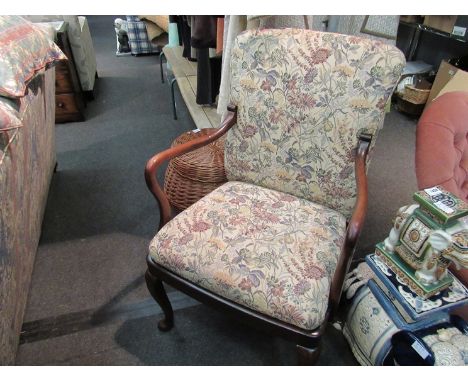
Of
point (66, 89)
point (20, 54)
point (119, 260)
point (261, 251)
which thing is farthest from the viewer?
point (66, 89)

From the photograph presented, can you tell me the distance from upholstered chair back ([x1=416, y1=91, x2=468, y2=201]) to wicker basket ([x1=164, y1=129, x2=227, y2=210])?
807mm

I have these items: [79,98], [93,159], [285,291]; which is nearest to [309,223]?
[285,291]

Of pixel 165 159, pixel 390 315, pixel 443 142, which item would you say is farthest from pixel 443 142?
pixel 165 159

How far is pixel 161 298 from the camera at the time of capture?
1.10 meters

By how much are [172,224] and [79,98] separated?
2.05 m

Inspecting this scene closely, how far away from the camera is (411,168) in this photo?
83.0 inches

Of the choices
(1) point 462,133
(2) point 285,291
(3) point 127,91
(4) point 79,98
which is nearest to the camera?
(2) point 285,291

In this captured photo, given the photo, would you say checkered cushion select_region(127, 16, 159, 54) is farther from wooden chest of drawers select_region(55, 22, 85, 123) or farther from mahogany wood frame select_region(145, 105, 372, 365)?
mahogany wood frame select_region(145, 105, 372, 365)

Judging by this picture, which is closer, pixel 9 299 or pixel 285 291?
pixel 285 291

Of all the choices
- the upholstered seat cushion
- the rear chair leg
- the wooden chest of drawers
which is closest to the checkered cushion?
the wooden chest of drawers

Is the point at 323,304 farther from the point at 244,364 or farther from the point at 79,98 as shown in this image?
the point at 79,98

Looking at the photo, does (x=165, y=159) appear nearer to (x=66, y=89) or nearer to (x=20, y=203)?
(x=20, y=203)

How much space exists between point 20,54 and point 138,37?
3.20m

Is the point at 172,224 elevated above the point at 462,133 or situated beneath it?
situated beneath
